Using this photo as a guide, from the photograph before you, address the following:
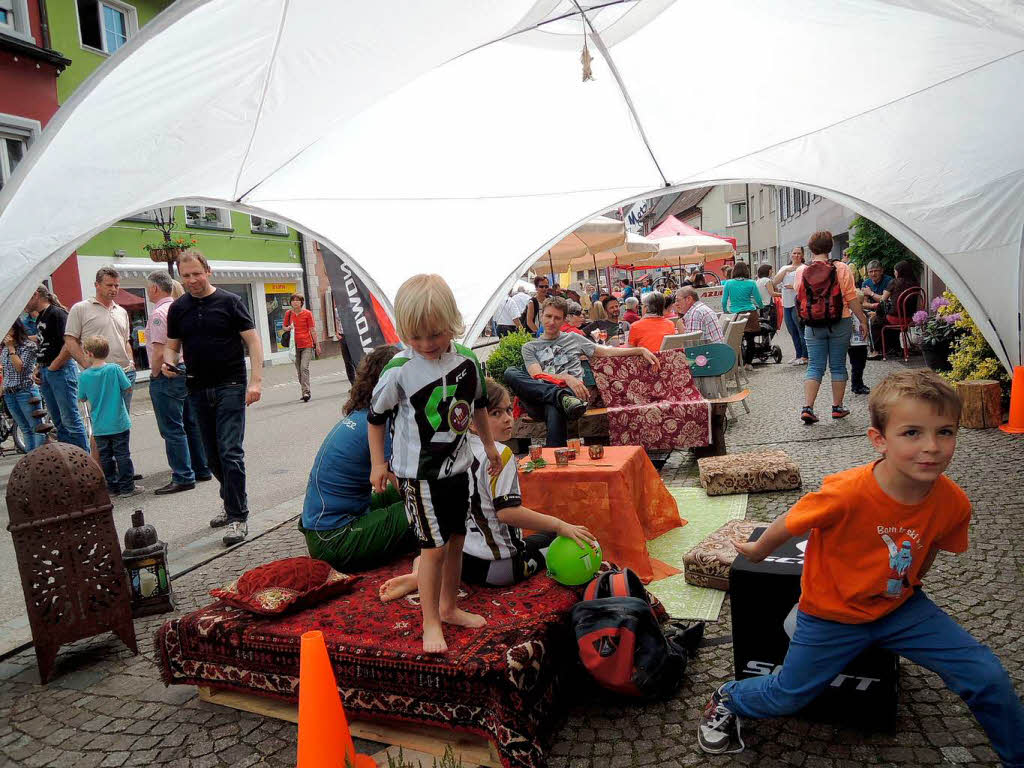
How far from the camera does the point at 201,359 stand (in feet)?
17.9

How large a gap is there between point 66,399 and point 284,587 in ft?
18.7

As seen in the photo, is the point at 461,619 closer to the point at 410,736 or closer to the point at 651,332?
the point at 410,736

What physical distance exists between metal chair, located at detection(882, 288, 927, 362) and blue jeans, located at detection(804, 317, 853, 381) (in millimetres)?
4418

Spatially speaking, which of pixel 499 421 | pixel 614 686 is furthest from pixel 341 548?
pixel 614 686

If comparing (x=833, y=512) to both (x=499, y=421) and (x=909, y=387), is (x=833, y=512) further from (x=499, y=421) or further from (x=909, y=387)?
(x=499, y=421)

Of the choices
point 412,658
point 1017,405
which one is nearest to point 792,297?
point 1017,405

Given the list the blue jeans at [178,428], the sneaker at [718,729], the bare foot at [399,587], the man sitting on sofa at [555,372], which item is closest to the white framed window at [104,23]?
the blue jeans at [178,428]

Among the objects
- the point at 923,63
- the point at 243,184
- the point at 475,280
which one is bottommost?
the point at 475,280

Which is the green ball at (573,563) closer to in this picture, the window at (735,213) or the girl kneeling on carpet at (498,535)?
the girl kneeling on carpet at (498,535)

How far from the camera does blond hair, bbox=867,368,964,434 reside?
7.13ft

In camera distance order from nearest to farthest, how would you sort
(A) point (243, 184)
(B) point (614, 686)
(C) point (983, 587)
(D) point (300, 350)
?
(B) point (614, 686)
(C) point (983, 587)
(A) point (243, 184)
(D) point (300, 350)

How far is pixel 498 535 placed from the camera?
11.1 ft

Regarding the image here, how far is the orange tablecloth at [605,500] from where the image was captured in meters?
4.41

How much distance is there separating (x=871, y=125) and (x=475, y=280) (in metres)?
3.71
